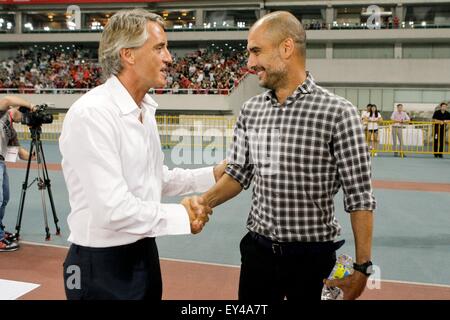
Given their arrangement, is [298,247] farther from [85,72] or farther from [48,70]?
[48,70]

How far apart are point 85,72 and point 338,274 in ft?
105

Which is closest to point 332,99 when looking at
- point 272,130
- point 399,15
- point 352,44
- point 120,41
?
point 272,130

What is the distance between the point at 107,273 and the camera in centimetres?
216

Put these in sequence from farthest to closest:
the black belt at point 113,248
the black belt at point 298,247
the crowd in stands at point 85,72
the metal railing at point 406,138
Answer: the crowd in stands at point 85,72, the metal railing at point 406,138, the black belt at point 298,247, the black belt at point 113,248

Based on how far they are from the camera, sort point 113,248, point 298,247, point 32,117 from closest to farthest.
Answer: point 113,248
point 298,247
point 32,117

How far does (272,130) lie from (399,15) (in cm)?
3516

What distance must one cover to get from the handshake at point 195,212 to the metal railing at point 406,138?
1538 centimetres

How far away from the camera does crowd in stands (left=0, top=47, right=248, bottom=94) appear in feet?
98.7

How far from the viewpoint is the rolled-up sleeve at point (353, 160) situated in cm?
222

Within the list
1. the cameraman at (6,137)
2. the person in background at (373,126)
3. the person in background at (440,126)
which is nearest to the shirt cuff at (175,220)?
the cameraman at (6,137)

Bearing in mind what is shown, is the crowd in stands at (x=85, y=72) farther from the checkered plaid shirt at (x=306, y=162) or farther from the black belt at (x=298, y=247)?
the black belt at (x=298, y=247)

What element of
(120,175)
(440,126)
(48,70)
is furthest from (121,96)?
(48,70)
